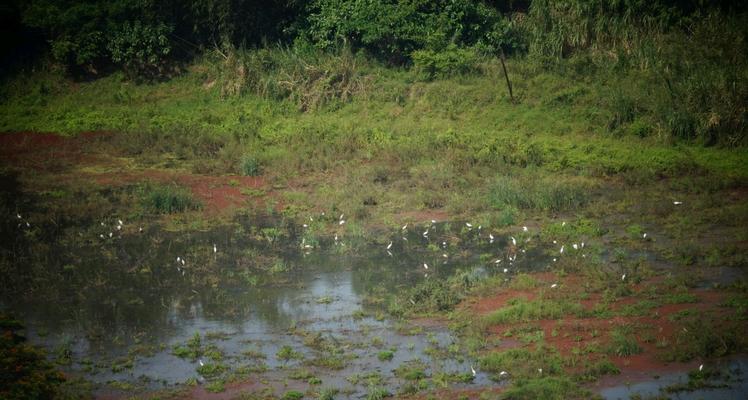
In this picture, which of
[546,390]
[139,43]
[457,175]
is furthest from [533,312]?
[139,43]

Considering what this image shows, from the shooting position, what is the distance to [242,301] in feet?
46.5

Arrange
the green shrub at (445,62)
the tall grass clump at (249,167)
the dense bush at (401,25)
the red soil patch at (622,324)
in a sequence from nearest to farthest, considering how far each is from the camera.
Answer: the red soil patch at (622,324)
the tall grass clump at (249,167)
the green shrub at (445,62)
the dense bush at (401,25)

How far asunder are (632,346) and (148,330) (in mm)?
6274

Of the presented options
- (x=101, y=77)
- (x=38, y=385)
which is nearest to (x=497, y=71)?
(x=101, y=77)

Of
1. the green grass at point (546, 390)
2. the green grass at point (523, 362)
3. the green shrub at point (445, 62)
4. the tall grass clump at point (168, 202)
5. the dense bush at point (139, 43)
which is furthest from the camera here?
the dense bush at point (139, 43)

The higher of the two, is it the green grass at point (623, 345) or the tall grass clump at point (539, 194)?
the green grass at point (623, 345)

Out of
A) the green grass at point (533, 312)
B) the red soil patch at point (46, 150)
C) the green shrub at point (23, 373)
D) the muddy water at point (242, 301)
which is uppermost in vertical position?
the green shrub at point (23, 373)

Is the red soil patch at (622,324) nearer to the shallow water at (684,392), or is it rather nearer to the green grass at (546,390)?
the shallow water at (684,392)

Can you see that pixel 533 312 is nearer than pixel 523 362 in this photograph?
No

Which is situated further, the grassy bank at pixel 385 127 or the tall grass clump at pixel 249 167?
the tall grass clump at pixel 249 167

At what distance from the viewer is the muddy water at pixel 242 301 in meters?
11.7

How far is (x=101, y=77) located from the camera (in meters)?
27.5

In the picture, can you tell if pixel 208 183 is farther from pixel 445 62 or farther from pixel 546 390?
pixel 546 390

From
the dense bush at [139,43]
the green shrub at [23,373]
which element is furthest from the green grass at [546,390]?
the dense bush at [139,43]
